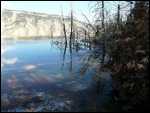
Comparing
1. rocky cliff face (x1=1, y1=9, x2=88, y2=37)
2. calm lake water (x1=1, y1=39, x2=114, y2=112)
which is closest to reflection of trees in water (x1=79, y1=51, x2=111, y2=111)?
calm lake water (x1=1, y1=39, x2=114, y2=112)

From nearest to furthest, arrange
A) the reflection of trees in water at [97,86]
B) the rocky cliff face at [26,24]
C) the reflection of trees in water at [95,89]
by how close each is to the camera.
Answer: the reflection of trees in water at [95,89]
the reflection of trees in water at [97,86]
the rocky cliff face at [26,24]

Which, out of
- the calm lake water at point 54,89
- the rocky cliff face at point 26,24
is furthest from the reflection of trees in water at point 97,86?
the rocky cliff face at point 26,24

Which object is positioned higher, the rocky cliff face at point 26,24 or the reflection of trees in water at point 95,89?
the rocky cliff face at point 26,24

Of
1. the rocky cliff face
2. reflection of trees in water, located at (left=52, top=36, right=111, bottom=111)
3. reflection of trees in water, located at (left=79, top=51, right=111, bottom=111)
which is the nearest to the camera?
reflection of trees in water, located at (left=52, top=36, right=111, bottom=111)

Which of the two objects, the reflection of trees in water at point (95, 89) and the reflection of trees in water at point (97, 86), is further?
the reflection of trees in water at point (97, 86)

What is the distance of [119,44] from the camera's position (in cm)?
1470

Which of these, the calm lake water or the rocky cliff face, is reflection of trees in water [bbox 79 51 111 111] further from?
the rocky cliff face

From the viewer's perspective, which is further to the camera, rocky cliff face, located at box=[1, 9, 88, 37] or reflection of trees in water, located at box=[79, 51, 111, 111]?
rocky cliff face, located at box=[1, 9, 88, 37]

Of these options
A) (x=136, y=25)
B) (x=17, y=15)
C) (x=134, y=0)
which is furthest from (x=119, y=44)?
(x=17, y=15)

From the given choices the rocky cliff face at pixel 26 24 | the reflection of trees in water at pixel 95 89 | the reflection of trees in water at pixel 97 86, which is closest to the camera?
the reflection of trees in water at pixel 95 89

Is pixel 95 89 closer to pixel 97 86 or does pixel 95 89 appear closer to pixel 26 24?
pixel 97 86

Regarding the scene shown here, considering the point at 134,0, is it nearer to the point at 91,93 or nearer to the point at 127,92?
the point at 127,92

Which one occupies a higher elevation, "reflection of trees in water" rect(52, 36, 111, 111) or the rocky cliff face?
the rocky cliff face

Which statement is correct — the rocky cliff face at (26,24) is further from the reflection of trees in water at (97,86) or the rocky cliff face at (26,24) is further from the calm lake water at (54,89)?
the calm lake water at (54,89)
